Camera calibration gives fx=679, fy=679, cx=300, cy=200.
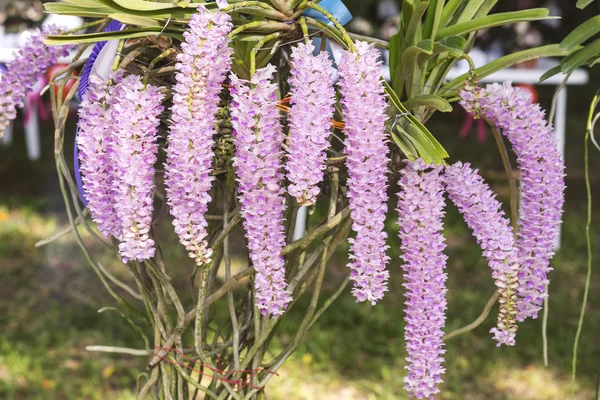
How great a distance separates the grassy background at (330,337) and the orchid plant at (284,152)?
982 mm

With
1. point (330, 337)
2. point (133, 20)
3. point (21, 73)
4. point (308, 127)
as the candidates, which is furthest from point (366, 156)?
point (330, 337)

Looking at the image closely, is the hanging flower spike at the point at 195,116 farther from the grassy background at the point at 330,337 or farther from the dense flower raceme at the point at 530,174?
the grassy background at the point at 330,337

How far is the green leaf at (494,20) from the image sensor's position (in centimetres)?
72

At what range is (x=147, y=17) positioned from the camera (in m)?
0.73

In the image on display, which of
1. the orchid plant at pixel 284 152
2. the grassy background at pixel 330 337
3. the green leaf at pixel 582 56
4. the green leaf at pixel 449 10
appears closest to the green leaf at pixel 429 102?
the orchid plant at pixel 284 152

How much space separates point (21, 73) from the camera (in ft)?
2.86

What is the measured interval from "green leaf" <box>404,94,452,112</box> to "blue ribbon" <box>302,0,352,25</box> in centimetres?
12

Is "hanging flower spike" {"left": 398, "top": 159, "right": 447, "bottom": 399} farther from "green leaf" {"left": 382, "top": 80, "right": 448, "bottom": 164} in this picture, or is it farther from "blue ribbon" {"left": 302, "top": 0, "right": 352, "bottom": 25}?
"blue ribbon" {"left": 302, "top": 0, "right": 352, "bottom": 25}

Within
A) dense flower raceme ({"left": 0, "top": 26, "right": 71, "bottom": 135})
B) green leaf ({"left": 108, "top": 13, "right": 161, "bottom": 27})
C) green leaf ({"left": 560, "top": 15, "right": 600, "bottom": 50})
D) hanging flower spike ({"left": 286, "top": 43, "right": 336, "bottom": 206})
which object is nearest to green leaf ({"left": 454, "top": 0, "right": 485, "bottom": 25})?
green leaf ({"left": 560, "top": 15, "right": 600, "bottom": 50})

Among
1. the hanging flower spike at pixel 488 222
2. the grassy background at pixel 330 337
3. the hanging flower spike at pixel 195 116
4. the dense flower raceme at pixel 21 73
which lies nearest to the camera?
the hanging flower spike at pixel 195 116

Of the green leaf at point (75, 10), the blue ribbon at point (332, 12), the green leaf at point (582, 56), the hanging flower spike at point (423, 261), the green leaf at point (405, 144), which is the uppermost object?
the green leaf at point (75, 10)

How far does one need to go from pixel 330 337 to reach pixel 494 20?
1.71 m

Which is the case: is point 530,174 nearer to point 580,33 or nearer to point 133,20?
point 580,33

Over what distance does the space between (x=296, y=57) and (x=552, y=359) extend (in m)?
1.82
